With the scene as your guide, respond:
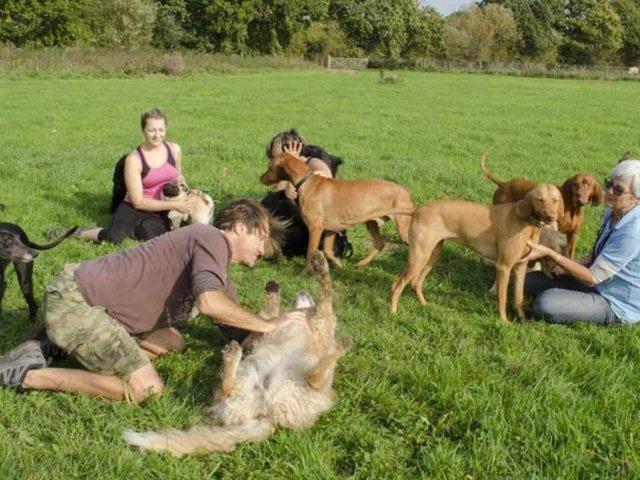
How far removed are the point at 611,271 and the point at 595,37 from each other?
86.0 m

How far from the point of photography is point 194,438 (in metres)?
3.17

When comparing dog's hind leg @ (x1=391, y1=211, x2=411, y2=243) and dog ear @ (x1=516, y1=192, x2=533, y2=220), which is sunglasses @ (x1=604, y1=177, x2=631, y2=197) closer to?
dog ear @ (x1=516, y1=192, x2=533, y2=220)

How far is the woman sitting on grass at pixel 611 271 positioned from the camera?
468cm

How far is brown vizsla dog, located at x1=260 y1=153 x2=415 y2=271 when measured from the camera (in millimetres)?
6695

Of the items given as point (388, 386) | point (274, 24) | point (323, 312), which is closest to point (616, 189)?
point (388, 386)

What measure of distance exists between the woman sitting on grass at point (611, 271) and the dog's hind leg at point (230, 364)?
2.89m

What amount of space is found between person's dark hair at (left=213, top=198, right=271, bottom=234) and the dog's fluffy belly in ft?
2.52

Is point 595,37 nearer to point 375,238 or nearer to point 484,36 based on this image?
point 484,36

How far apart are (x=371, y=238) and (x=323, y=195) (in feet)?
2.95

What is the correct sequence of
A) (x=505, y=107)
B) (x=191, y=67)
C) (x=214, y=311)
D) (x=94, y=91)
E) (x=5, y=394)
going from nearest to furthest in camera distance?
(x=214, y=311), (x=5, y=394), (x=505, y=107), (x=94, y=91), (x=191, y=67)

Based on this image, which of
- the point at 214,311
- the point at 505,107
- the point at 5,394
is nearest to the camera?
the point at 214,311

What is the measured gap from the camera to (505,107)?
22.5m

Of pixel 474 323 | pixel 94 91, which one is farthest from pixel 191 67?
pixel 474 323

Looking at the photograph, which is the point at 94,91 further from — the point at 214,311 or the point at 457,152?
the point at 214,311
